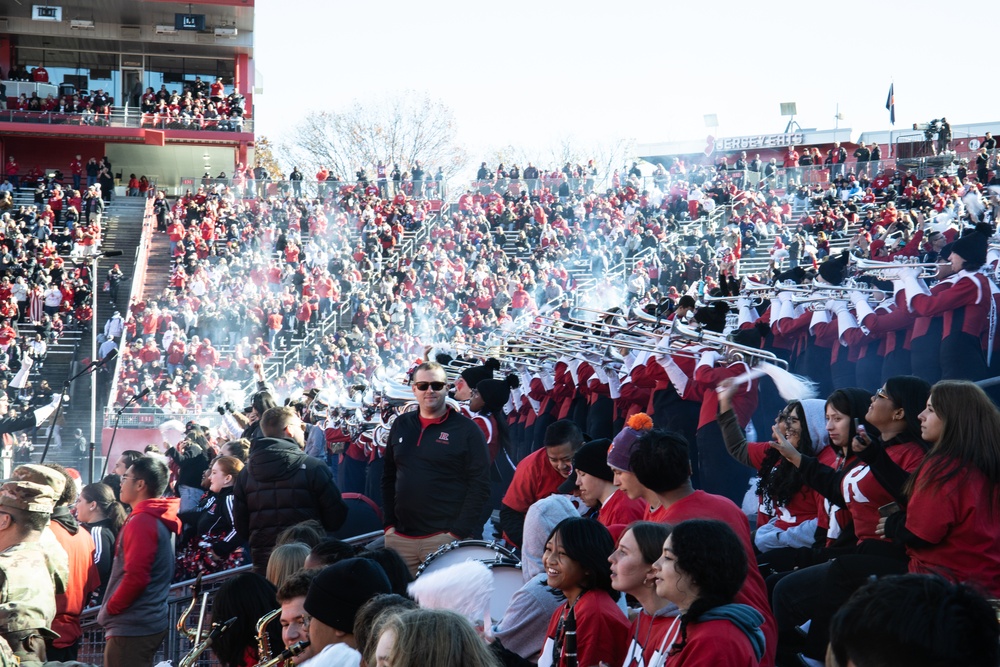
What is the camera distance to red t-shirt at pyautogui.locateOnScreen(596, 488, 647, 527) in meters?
5.12

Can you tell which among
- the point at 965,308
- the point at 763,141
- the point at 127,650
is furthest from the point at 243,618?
the point at 763,141

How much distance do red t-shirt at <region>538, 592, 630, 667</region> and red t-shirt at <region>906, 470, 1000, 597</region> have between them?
3.45ft

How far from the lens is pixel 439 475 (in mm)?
6719

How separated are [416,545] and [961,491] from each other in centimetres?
349

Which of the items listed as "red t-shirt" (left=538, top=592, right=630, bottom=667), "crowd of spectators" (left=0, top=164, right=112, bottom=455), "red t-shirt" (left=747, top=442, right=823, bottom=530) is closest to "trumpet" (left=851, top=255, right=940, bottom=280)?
"red t-shirt" (left=747, top=442, right=823, bottom=530)

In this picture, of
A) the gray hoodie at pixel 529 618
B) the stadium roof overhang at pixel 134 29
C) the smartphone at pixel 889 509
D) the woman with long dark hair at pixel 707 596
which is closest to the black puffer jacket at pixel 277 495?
the gray hoodie at pixel 529 618

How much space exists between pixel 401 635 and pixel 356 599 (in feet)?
3.10

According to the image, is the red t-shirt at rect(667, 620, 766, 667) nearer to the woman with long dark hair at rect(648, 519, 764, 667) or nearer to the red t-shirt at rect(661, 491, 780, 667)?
the woman with long dark hair at rect(648, 519, 764, 667)

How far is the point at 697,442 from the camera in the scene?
7496 millimetres

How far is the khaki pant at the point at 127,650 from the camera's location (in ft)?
21.4

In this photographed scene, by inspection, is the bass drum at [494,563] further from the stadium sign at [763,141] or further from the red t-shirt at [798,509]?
the stadium sign at [763,141]

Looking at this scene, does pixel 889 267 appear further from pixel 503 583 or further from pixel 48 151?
pixel 48 151

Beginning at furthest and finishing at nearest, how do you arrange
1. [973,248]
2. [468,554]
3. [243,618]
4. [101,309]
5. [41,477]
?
[101,309] < [973,248] < [41,477] < [468,554] < [243,618]

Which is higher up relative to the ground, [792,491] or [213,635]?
[792,491]
